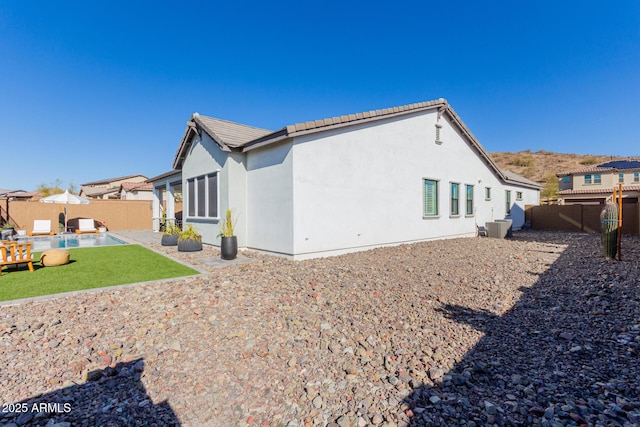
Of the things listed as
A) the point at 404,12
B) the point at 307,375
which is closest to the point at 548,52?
the point at 404,12

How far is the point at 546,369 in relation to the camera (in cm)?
328

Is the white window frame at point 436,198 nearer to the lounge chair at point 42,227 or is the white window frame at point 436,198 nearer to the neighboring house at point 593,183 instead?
the lounge chair at point 42,227

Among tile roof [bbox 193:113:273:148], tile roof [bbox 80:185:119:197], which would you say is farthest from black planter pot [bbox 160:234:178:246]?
tile roof [bbox 80:185:119:197]

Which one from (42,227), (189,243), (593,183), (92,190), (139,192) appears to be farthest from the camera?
(92,190)

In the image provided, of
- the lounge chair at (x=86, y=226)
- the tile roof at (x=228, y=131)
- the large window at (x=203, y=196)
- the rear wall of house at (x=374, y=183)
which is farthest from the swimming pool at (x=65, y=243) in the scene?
the rear wall of house at (x=374, y=183)

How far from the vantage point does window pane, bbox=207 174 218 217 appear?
37.8 feet

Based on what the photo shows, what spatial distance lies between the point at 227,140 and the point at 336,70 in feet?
37.8

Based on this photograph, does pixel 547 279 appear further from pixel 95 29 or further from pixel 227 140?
pixel 95 29

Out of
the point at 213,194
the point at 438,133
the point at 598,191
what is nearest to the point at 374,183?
the point at 438,133

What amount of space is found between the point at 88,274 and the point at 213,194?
522cm

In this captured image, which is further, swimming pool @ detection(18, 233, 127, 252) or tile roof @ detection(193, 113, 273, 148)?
swimming pool @ detection(18, 233, 127, 252)

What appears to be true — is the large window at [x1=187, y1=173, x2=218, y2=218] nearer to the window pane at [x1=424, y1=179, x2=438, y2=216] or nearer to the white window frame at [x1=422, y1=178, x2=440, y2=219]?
the white window frame at [x1=422, y1=178, x2=440, y2=219]

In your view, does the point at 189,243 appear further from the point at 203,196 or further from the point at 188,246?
the point at 203,196

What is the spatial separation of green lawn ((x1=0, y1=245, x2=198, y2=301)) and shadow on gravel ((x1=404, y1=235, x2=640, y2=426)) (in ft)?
20.2
